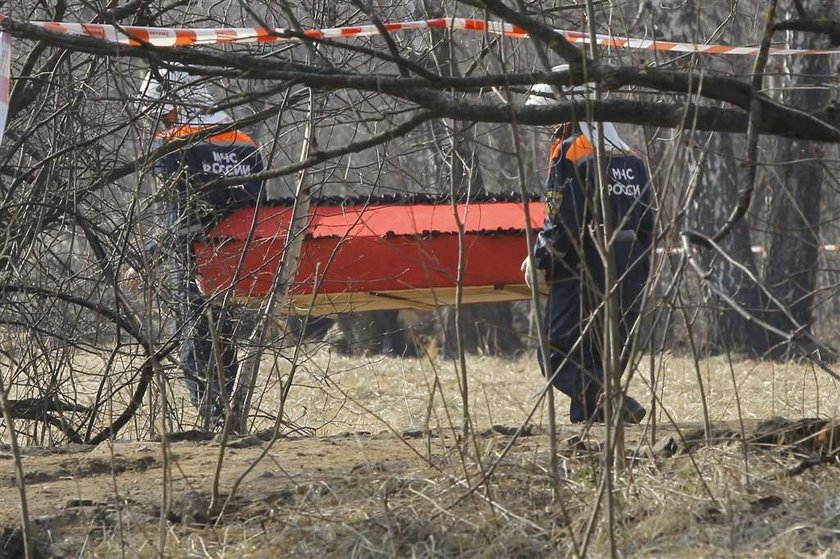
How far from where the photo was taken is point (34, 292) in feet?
18.3

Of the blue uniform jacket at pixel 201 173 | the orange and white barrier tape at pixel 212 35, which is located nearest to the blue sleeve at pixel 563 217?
the orange and white barrier tape at pixel 212 35

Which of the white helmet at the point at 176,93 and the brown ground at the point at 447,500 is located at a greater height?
the white helmet at the point at 176,93

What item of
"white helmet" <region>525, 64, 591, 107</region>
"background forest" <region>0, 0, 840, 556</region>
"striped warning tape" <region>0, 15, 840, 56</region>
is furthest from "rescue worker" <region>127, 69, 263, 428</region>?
"white helmet" <region>525, 64, 591, 107</region>

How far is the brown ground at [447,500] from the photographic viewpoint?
10.6 ft

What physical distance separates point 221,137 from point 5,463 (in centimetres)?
290

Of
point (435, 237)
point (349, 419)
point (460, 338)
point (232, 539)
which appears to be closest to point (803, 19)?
point (460, 338)

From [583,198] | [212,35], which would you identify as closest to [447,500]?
[212,35]

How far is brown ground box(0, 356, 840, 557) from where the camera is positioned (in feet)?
10.6

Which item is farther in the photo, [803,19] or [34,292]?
[34,292]

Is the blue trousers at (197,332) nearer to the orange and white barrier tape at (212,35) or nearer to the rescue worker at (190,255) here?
the rescue worker at (190,255)

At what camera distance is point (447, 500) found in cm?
357

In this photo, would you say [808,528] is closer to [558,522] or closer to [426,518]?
[558,522]

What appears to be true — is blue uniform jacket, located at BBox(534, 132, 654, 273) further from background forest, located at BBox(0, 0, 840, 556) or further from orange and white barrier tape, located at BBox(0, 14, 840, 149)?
background forest, located at BBox(0, 0, 840, 556)

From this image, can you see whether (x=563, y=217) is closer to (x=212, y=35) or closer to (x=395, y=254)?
(x=395, y=254)
